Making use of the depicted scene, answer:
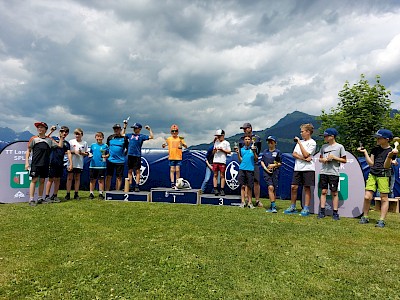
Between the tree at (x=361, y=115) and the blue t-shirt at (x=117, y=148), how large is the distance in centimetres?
2192

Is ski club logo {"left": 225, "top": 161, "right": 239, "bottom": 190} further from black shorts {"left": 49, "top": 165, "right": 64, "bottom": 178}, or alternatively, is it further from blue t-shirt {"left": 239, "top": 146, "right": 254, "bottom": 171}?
black shorts {"left": 49, "top": 165, "right": 64, "bottom": 178}

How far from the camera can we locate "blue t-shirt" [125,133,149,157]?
901cm

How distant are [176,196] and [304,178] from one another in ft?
11.9

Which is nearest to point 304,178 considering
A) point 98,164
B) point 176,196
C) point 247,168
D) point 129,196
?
point 247,168

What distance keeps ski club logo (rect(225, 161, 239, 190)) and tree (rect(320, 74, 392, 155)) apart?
58.9 ft

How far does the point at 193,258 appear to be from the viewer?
3.58 metres

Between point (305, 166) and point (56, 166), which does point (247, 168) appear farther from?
point (56, 166)

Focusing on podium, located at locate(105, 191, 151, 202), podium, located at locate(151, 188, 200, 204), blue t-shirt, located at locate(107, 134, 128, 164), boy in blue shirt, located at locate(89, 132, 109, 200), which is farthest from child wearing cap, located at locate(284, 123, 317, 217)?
boy in blue shirt, located at locate(89, 132, 109, 200)

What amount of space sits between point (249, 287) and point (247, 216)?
10.8 ft

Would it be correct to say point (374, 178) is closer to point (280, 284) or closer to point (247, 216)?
point (247, 216)

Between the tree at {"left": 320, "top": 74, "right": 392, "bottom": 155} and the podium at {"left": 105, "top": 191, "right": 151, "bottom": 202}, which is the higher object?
the tree at {"left": 320, "top": 74, "right": 392, "bottom": 155}

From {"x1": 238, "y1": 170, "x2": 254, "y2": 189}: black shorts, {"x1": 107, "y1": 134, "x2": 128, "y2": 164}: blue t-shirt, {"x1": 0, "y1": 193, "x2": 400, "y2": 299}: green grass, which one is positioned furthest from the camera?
{"x1": 107, "y1": 134, "x2": 128, "y2": 164}: blue t-shirt

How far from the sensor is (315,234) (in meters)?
4.81

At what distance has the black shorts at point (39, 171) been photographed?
739 cm
